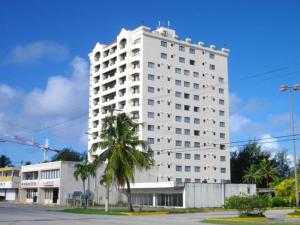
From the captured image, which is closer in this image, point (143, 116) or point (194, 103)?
point (143, 116)

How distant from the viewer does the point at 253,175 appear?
103188 mm

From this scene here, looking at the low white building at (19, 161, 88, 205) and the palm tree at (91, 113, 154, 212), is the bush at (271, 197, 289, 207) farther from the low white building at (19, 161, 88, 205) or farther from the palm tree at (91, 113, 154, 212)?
the low white building at (19, 161, 88, 205)

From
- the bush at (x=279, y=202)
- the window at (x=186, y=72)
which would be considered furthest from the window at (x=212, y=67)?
the bush at (x=279, y=202)

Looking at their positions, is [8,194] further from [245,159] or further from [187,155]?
[245,159]

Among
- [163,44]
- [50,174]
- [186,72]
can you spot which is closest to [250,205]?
[50,174]

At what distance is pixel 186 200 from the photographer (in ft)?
213

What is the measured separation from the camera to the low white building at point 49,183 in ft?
262

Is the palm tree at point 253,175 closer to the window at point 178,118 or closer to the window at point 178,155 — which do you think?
A: the window at point 178,155

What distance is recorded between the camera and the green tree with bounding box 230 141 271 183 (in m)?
113

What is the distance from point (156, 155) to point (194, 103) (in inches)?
640

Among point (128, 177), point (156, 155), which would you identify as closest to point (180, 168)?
point (156, 155)

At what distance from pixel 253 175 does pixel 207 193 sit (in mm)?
39093

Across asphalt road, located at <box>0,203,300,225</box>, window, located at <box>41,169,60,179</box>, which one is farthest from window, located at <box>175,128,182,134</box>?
asphalt road, located at <box>0,203,300,225</box>

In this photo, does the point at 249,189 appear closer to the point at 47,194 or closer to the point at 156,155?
the point at 156,155
